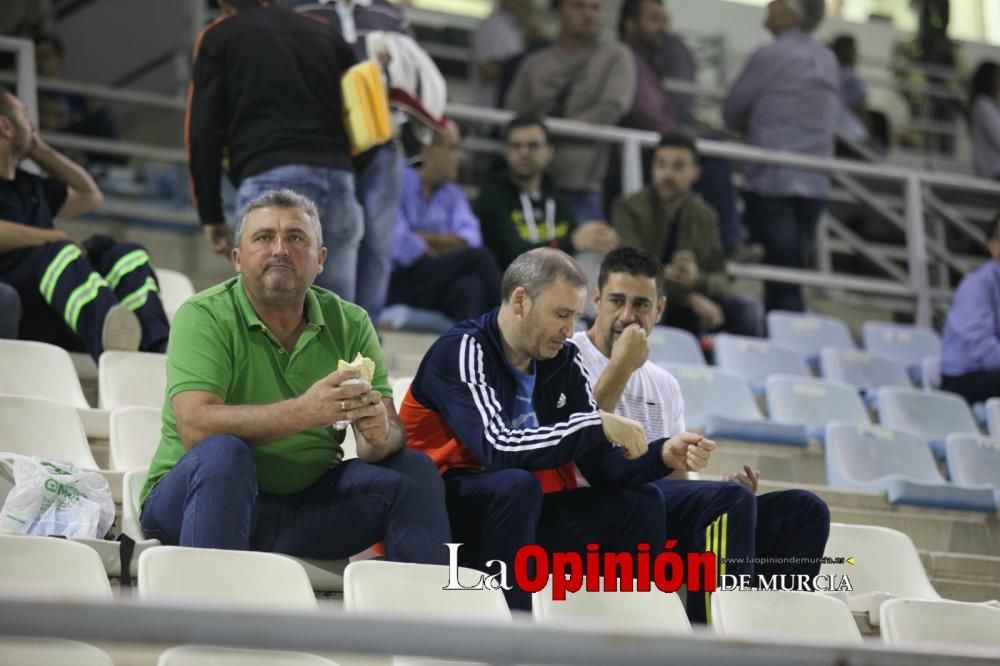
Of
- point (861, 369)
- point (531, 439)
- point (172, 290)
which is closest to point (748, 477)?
point (531, 439)

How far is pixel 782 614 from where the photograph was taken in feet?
10.9

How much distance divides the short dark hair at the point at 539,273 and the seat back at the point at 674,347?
7.02 ft

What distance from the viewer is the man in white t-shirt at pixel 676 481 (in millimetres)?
3670

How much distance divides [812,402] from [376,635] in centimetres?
420

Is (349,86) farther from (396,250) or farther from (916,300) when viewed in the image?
(916,300)

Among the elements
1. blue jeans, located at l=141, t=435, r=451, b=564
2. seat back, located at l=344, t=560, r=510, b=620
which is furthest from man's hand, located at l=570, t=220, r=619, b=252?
seat back, located at l=344, t=560, r=510, b=620

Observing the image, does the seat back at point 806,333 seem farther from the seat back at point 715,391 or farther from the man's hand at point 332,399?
the man's hand at point 332,399

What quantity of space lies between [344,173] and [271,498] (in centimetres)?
170

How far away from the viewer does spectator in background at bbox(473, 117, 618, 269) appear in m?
6.32

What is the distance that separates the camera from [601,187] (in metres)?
7.13

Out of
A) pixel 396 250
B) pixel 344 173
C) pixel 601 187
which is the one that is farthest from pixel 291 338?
pixel 601 187

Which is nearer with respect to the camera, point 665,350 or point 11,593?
point 11,593

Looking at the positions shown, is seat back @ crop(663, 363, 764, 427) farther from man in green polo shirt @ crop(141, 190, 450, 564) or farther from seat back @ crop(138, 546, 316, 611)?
seat back @ crop(138, 546, 316, 611)

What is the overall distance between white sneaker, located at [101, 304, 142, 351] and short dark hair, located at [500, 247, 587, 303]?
131cm
